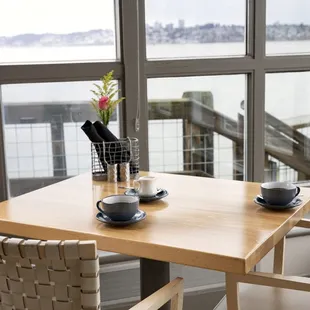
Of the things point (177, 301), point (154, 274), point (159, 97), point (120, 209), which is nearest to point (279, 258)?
point (154, 274)

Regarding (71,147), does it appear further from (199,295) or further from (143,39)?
(199,295)

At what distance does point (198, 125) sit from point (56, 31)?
83 centimetres

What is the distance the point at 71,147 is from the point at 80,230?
104 cm

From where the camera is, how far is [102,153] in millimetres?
2062

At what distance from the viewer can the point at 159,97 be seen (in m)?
2.57

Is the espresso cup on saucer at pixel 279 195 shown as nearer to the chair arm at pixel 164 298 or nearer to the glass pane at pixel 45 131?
the chair arm at pixel 164 298

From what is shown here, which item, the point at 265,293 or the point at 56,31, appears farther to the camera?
the point at 56,31

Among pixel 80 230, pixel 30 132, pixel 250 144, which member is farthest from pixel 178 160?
pixel 80 230

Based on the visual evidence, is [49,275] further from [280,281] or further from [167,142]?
[167,142]

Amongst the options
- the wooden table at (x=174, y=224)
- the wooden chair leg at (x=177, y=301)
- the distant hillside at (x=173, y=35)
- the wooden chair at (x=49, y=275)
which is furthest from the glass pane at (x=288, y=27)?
the wooden chair at (x=49, y=275)

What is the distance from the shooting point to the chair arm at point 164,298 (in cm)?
135

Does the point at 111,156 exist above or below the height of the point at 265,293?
above

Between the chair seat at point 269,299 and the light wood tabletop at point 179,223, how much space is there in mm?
300

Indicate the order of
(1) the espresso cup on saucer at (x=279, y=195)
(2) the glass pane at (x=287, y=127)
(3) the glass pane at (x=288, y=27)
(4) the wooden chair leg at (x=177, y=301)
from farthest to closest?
1. (2) the glass pane at (x=287, y=127)
2. (3) the glass pane at (x=288, y=27)
3. (1) the espresso cup on saucer at (x=279, y=195)
4. (4) the wooden chair leg at (x=177, y=301)
